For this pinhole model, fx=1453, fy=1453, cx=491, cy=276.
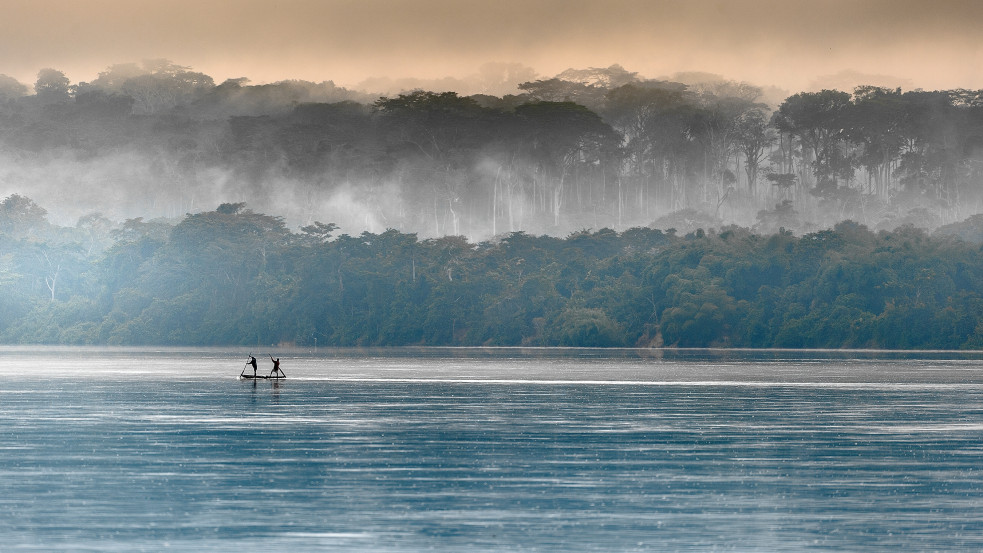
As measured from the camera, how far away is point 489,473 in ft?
78.2

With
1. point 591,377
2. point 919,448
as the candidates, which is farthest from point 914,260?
point 919,448

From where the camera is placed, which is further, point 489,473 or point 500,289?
point 500,289

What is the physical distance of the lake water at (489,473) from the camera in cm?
1745

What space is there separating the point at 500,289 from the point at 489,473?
442 ft

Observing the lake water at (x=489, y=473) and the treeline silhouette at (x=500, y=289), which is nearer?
the lake water at (x=489, y=473)

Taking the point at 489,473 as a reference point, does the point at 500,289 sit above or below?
above

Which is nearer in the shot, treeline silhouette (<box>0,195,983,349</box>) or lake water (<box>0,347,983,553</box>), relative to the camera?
lake water (<box>0,347,983,553</box>)

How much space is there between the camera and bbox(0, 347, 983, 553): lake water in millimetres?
17453

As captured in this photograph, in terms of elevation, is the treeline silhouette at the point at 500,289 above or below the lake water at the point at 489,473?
above

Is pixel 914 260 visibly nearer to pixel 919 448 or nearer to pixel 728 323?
pixel 728 323

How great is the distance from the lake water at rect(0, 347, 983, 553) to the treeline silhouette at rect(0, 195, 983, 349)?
93745mm

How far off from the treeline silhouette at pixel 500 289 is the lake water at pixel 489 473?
93.7m

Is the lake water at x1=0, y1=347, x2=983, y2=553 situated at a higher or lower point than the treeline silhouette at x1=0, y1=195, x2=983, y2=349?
lower

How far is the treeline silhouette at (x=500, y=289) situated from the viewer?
138 meters
